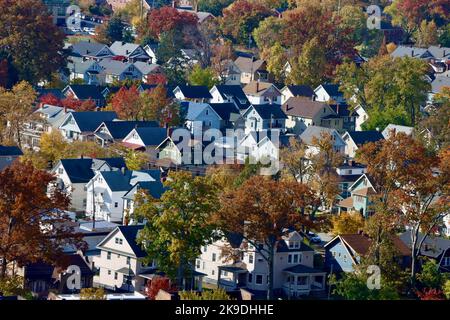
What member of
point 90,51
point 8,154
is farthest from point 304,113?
point 90,51

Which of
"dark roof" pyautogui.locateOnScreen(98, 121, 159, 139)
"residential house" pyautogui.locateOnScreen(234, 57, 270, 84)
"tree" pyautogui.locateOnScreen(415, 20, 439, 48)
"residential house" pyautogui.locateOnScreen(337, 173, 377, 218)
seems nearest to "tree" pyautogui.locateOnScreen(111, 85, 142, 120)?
"dark roof" pyautogui.locateOnScreen(98, 121, 159, 139)

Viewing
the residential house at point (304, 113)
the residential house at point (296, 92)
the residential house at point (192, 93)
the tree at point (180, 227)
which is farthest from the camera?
the residential house at point (296, 92)

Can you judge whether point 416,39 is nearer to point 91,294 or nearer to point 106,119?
point 106,119

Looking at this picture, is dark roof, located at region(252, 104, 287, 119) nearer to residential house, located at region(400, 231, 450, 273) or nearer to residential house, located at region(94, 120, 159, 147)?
residential house, located at region(94, 120, 159, 147)

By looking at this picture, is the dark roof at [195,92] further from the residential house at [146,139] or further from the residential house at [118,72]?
the residential house at [146,139]

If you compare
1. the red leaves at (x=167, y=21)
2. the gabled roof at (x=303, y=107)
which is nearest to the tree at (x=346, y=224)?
the gabled roof at (x=303, y=107)
